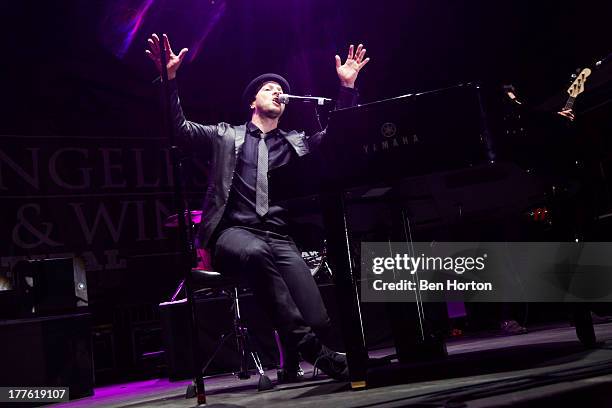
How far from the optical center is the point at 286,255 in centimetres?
312

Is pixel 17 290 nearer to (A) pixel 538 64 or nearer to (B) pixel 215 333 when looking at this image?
(B) pixel 215 333

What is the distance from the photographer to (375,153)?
2258 mm

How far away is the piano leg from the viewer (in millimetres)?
2354

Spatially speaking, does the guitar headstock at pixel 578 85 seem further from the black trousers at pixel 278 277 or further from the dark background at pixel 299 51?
the black trousers at pixel 278 277

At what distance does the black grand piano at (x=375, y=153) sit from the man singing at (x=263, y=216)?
52 cm

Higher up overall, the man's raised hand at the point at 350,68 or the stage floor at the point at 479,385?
the man's raised hand at the point at 350,68

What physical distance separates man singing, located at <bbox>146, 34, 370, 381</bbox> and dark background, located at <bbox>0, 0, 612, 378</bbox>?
2351mm

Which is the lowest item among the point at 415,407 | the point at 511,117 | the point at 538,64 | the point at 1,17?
the point at 415,407

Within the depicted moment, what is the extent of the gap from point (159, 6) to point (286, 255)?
105 inches

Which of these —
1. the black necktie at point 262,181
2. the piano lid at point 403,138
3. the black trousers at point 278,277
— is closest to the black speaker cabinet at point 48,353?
the black trousers at point 278,277

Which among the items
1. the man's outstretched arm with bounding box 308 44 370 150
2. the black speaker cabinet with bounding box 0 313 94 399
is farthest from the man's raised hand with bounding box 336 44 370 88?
the black speaker cabinet with bounding box 0 313 94 399

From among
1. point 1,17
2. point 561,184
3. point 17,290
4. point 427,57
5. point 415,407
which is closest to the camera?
point 415,407

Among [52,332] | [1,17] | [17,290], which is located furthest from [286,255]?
[1,17]

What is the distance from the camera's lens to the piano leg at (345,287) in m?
2.35
